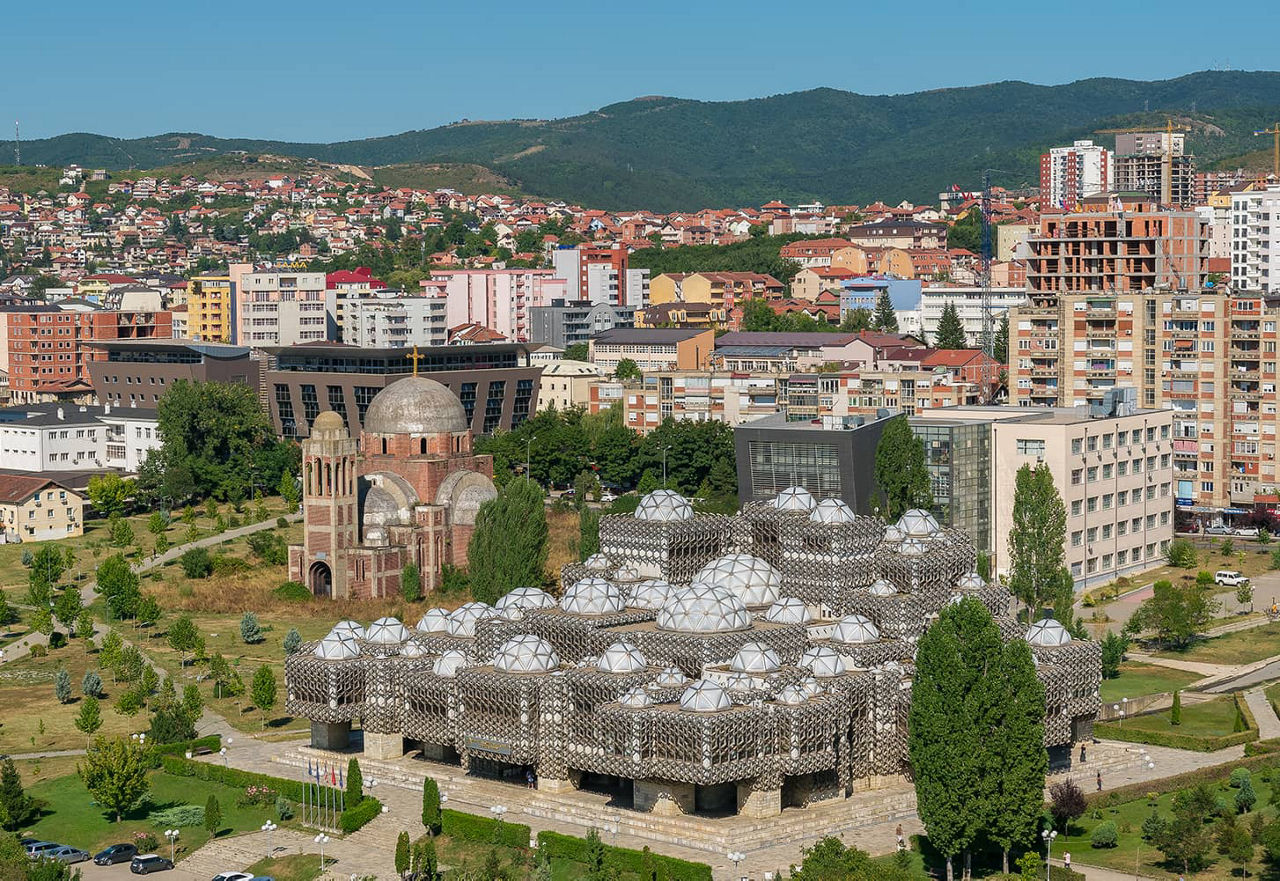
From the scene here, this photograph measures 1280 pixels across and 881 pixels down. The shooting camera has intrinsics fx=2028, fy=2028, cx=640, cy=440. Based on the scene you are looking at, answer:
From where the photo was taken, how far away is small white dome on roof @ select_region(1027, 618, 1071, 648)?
201 ft

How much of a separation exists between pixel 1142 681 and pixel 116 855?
121 feet

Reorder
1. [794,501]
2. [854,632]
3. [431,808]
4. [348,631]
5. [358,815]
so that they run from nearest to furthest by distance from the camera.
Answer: [431,808] → [358,815] → [854,632] → [348,631] → [794,501]

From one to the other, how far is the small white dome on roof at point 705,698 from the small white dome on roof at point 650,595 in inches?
361

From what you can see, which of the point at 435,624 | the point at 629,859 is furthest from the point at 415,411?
the point at 629,859

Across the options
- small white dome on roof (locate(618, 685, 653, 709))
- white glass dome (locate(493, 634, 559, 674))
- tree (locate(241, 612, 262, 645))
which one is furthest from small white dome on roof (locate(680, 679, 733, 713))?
tree (locate(241, 612, 262, 645))

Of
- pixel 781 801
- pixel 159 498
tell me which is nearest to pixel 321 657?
pixel 781 801

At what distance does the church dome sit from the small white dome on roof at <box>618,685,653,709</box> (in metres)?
37.2

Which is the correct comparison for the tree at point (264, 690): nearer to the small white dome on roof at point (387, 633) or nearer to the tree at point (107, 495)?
the small white dome on roof at point (387, 633)

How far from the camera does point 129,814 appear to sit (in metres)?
57.2

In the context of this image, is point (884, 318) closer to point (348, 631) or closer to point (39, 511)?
point (39, 511)

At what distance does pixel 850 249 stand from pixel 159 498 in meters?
96.3

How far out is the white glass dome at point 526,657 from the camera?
58.3 m

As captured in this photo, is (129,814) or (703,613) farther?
(703,613)

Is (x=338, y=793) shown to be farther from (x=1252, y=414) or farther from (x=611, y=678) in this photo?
(x=1252, y=414)
